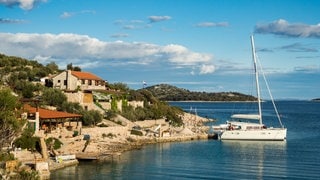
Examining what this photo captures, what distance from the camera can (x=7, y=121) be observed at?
30.5 m

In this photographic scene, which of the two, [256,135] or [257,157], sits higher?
[256,135]

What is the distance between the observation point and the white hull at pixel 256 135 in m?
74.1

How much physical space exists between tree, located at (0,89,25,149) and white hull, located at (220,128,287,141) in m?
46.3

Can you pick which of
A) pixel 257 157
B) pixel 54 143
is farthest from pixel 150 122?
pixel 54 143

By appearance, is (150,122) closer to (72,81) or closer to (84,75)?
(84,75)

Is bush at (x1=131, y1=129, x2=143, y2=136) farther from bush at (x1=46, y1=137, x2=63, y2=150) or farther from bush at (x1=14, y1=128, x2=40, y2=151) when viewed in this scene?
bush at (x1=14, y1=128, x2=40, y2=151)

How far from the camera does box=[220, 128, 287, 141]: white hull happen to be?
7412cm

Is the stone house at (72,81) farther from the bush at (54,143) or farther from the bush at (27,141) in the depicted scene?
the bush at (27,141)

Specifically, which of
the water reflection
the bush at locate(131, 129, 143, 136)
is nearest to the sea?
the water reflection

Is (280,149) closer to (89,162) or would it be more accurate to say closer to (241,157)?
(241,157)

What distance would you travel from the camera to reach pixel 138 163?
49.6m

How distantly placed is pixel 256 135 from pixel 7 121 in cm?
5017

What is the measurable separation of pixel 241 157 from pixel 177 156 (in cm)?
745

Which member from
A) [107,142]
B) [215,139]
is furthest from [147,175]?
[215,139]
